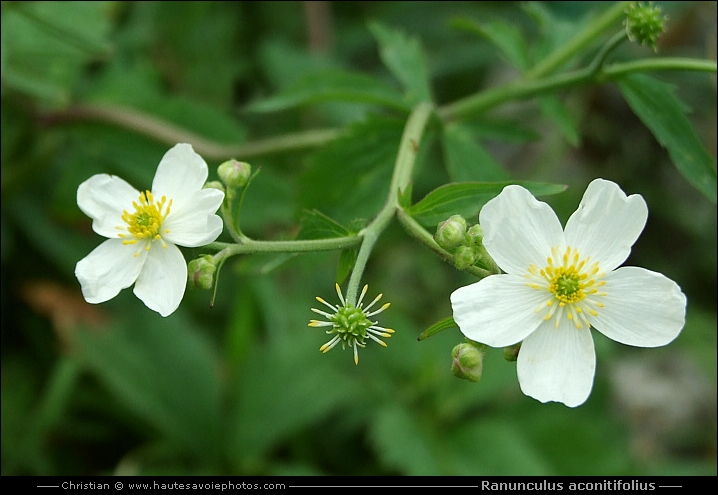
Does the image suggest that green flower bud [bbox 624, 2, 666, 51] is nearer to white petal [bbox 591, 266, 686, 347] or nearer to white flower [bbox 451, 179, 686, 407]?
white flower [bbox 451, 179, 686, 407]

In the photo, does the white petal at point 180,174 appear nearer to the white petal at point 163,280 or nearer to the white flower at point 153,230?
the white flower at point 153,230

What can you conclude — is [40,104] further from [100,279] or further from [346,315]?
[346,315]

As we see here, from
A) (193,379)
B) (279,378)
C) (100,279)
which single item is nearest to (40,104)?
(193,379)

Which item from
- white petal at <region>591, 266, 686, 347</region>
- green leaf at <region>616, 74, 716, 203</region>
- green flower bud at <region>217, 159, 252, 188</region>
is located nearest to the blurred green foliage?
green leaf at <region>616, 74, 716, 203</region>

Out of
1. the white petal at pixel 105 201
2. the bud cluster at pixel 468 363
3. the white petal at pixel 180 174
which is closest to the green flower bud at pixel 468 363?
the bud cluster at pixel 468 363

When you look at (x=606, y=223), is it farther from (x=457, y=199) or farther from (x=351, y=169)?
(x=351, y=169)
